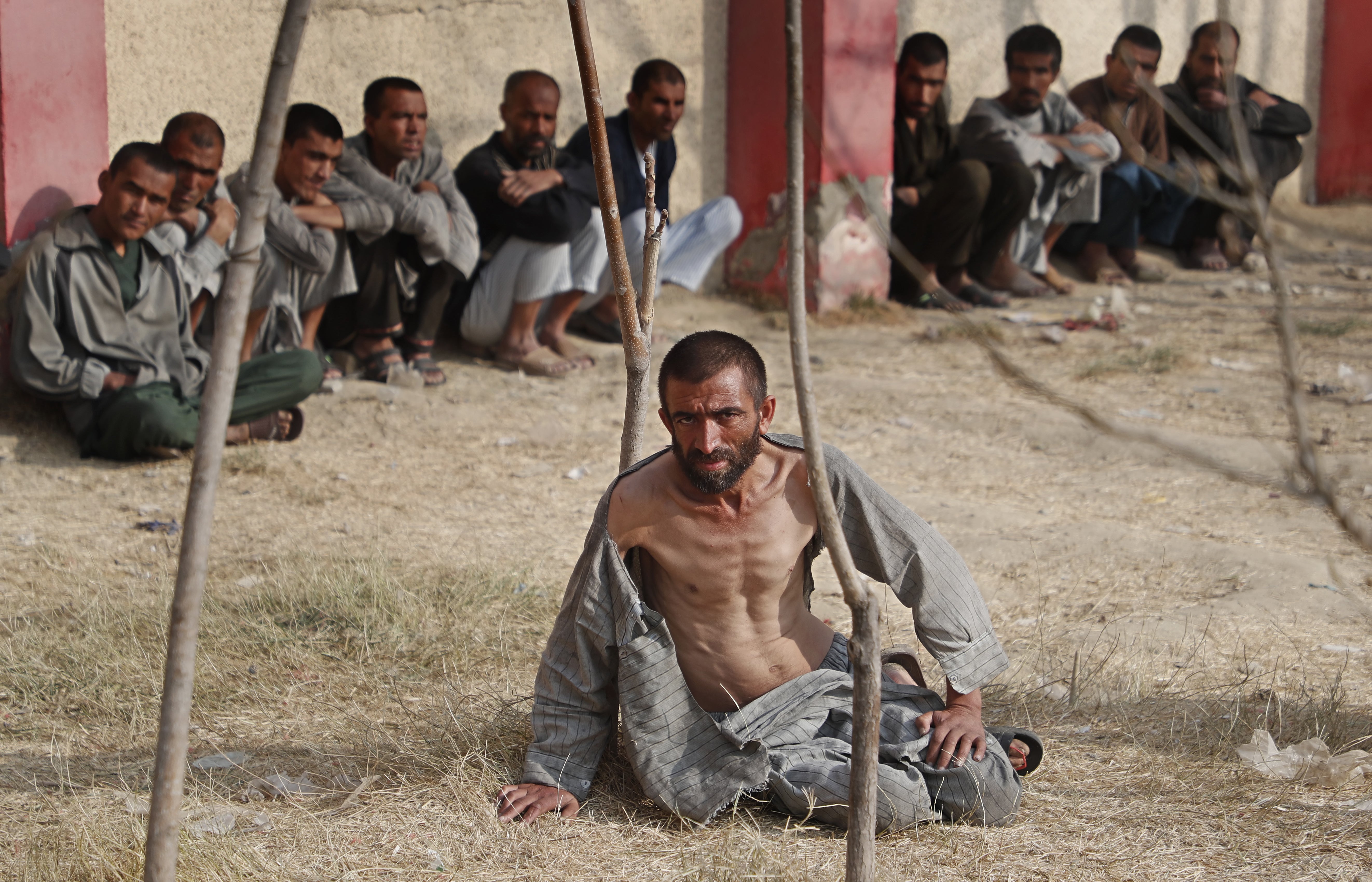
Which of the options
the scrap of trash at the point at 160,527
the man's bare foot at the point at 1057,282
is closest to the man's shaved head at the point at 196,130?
the scrap of trash at the point at 160,527

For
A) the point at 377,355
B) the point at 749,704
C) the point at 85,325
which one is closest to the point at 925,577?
the point at 749,704

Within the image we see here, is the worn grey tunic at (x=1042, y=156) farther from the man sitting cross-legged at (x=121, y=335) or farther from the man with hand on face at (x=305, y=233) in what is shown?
the man sitting cross-legged at (x=121, y=335)

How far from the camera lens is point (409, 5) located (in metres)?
6.37

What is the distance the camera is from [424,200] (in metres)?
5.68

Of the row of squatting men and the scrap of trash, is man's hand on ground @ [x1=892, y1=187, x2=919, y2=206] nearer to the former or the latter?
the row of squatting men

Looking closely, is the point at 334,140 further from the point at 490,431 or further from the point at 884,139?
the point at 884,139

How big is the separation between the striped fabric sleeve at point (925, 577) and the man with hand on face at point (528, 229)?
3.84 metres

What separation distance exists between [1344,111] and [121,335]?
9.40 m

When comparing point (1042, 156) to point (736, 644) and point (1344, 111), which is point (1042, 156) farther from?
point (736, 644)

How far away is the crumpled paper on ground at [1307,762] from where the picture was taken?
2.53m

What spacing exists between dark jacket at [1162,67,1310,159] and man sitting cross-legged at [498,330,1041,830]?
272 inches

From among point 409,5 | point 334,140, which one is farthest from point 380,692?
point 409,5

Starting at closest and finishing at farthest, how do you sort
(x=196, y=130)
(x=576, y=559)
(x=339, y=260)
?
(x=576, y=559) → (x=196, y=130) → (x=339, y=260)

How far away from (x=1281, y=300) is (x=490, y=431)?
14.1 feet
